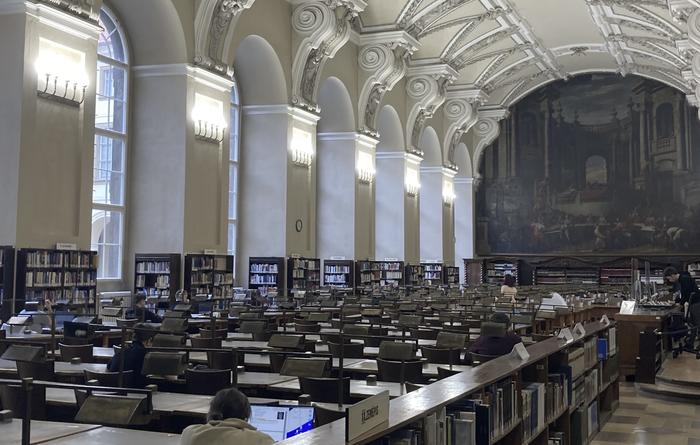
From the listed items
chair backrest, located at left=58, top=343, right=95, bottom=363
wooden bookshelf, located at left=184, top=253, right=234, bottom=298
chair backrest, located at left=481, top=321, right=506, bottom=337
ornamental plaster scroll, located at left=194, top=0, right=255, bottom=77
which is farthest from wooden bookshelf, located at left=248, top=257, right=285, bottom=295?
chair backrest, located at left=481, top=321, right=506, bottom=337

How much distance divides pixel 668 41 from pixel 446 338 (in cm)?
2218

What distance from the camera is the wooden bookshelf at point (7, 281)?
431 inches

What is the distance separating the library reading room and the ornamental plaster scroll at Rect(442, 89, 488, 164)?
0.46 ft

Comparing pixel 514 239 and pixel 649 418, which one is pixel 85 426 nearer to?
pixel 649 418

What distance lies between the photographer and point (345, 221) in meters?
23.2

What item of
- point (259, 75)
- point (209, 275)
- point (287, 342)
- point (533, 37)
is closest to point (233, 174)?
point (259, 75)

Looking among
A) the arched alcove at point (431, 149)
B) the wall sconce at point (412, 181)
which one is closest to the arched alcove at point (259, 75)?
the wall sconce at point (412, 181)

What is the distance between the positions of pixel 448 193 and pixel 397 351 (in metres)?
25.9

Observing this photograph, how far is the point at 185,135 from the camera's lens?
15773 mm

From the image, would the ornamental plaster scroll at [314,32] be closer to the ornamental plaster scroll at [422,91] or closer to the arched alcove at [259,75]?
the arched alcove at [259,75]

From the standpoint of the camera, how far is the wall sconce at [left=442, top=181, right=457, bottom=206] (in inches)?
1238

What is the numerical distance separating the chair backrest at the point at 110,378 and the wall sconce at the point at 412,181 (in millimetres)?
21842

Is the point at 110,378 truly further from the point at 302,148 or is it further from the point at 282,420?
the point at 302,148

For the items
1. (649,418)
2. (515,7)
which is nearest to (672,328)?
(649,418)
